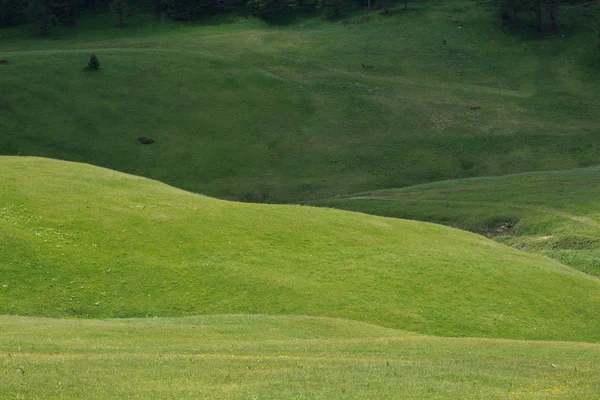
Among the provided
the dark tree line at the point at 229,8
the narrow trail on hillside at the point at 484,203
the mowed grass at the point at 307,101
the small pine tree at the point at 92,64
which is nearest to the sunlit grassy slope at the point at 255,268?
the narrow trail on hillside at the point at 484,203

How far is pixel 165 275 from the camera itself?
50.3 metres

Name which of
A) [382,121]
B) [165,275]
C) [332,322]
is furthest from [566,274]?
[382,121]

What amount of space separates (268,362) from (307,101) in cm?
10311

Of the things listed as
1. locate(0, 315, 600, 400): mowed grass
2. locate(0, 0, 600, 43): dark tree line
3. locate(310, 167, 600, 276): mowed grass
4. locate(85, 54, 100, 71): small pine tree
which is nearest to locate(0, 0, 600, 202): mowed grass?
locate(85, 54, 100, 71): small pine tree

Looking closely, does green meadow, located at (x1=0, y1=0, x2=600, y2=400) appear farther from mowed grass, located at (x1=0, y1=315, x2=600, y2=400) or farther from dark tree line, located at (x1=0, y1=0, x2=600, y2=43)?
dark tree line, located at (x1=0, y1=0, x2=600, y2=43)

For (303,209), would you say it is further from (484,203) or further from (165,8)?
(165,8)

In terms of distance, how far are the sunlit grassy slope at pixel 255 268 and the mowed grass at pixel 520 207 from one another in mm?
18108

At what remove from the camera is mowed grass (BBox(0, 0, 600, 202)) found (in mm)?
116312

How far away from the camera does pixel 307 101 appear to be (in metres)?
132

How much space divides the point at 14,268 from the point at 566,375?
31.8 meters

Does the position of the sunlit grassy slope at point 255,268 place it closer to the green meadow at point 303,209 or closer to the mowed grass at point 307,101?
the green meadow at point 303,209

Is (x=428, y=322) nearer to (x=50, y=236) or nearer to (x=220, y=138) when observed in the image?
(x=50, y=236)

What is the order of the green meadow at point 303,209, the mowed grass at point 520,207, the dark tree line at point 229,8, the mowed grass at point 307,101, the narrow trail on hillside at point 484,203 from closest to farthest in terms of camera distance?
the green meadow at point 303,209 < the mowed grass at point 520,207 < the narrow trail on hillside at point 484,203 < the mowed grass at point 307,101 < the dark tree line at point 229,8

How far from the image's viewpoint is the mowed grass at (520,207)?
3150 inches
